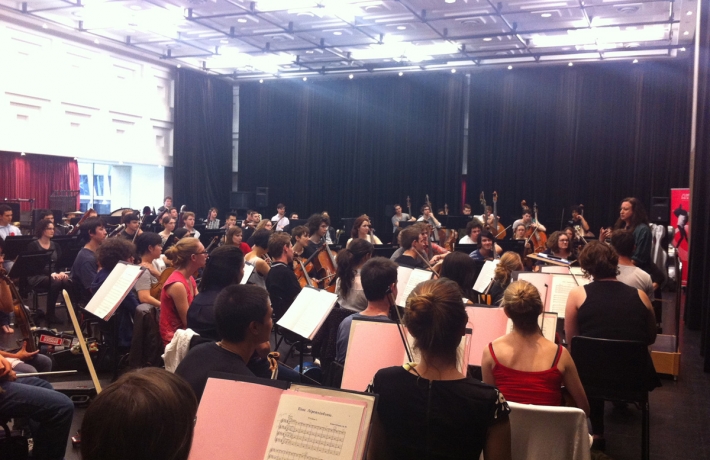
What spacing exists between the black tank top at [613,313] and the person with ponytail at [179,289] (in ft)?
8.15

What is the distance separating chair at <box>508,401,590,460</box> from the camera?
2275 mm

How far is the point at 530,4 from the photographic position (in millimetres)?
11109

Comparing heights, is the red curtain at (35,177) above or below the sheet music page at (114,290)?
above

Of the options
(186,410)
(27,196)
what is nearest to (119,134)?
(27,196)

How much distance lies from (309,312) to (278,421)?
2148 mm

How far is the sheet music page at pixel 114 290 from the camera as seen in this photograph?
4.52 metres

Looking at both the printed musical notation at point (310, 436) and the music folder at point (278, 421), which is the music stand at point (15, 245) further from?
the printed musical notation at point (310, 436)

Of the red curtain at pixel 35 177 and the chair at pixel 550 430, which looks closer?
the chair at pixel 550 430

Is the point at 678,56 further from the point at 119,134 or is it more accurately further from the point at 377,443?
the point at 377,443

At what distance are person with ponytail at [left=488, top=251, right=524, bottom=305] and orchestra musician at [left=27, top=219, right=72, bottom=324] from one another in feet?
16.0

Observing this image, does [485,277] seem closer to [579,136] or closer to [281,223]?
[281,223]

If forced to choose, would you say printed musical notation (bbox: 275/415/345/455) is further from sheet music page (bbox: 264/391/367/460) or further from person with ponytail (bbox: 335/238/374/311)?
person with ponytail (bbox: 335/238/374/311)

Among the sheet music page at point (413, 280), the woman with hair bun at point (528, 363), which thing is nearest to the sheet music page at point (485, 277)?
the sheet music page at point (413, 280)

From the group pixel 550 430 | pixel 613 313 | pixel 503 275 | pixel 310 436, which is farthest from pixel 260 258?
pixel 310 436
